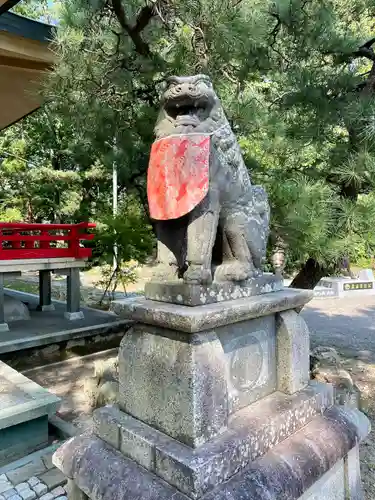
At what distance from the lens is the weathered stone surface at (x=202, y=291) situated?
4.80ft

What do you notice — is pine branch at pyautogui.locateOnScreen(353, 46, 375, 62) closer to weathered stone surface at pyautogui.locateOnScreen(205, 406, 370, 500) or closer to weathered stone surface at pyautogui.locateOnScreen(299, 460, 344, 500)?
weathered stone surface at pyautogui.locateOnScreen(205, 406, 370, 500)

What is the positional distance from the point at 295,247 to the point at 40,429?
7.36 feet

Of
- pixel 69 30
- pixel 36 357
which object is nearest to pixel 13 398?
pixel 36 357

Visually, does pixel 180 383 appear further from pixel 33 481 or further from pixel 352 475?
pixel 33 481

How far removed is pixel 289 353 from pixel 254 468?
52 cm

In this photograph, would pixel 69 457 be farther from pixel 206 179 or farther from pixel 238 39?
pixel 238 39

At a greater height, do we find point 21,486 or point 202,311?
point 202,311

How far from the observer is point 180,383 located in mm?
1378

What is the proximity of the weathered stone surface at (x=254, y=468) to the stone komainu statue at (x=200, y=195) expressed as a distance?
0.71 metres

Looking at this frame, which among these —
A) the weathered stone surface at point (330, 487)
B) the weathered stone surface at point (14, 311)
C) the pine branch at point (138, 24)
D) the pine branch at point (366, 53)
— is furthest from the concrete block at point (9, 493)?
the pine branch at point (366, 53)

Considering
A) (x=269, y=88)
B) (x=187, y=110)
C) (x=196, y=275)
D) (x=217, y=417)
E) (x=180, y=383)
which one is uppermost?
(x=269, y=88)

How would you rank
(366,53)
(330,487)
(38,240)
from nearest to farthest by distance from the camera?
1. (330,487)
2. (366,53)
3. (38,240)

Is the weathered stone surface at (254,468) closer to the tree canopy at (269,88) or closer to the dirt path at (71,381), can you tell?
the tree canopy at (269,88)

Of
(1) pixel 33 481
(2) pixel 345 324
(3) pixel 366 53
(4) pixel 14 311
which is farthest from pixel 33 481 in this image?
(2) pixel 345 324
